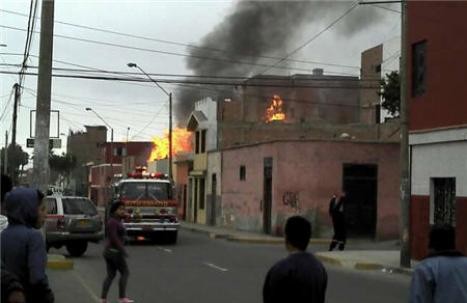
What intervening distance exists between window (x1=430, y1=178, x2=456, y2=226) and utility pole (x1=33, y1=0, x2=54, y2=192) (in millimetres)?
9523

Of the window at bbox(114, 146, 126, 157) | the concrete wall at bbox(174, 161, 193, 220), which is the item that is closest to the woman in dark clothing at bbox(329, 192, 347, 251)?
the concrete wall at bbox(174, 161, 193, 220)

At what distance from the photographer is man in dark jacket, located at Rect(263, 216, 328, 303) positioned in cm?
468

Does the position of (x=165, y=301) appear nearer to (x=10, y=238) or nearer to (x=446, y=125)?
(x=10, y=238)

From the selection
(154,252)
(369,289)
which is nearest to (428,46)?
(369,289)

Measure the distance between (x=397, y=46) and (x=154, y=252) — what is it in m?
41.9

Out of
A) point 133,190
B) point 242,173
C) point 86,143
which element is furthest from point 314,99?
point 86,143

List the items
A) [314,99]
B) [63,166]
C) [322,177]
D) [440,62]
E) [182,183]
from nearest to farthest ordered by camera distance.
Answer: [440,62], [322,177], [182,183], [314,99], [63,166]

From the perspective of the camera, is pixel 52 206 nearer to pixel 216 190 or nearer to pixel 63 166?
pixel 216 190

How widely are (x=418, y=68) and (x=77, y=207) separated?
33.7 ft

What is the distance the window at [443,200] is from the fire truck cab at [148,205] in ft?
34.1

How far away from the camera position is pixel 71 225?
20.3 meters

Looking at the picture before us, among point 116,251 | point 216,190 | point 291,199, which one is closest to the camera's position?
point 116,251

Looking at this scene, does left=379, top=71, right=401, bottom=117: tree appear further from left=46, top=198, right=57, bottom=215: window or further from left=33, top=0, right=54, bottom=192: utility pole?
left=33, top=0, right=54, bottom=192: utility pole

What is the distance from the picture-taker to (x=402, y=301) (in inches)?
496
